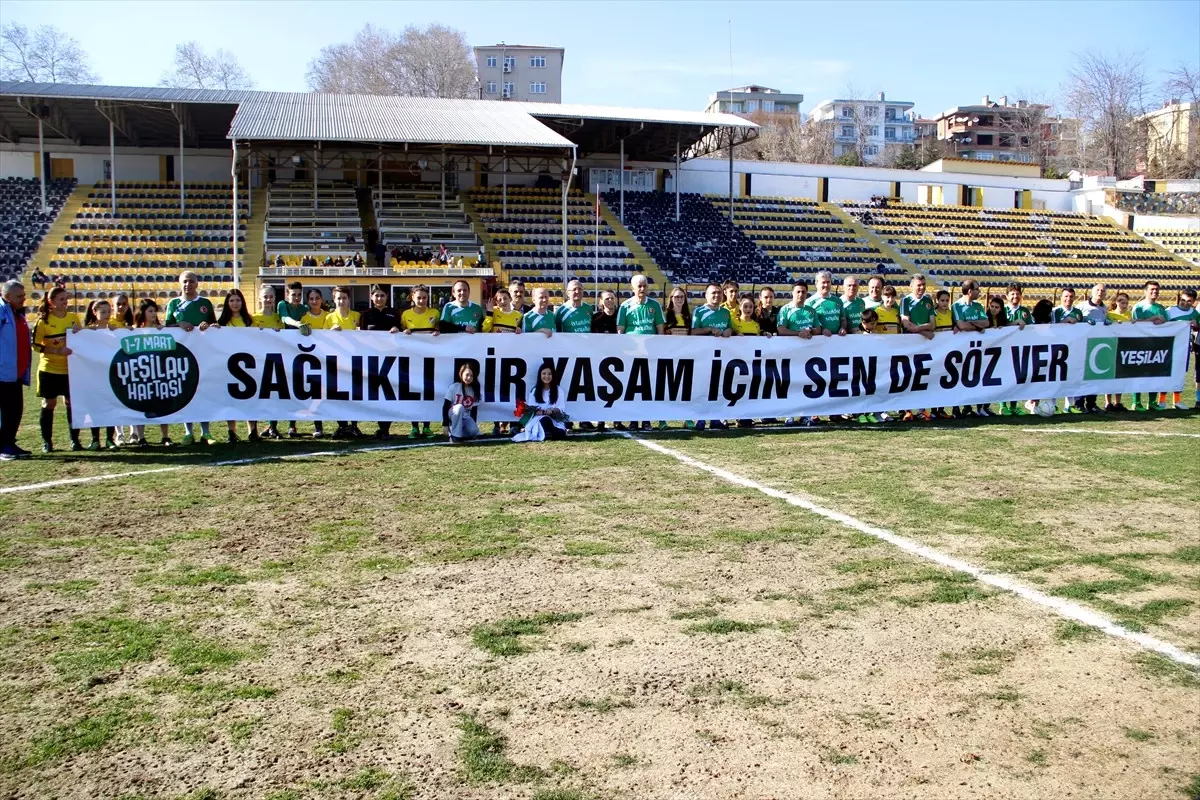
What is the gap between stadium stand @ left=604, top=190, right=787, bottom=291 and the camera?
35062mm

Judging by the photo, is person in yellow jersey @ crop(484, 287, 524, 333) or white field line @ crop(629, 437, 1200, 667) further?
person in yellow jersey @ crop(484, 287, 524, 333)

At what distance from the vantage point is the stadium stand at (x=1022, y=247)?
132ft

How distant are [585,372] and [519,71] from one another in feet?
261

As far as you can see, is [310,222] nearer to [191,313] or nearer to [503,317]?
[191,313]

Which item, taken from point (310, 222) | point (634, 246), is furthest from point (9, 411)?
point (634, 246)

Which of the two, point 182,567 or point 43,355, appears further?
point 43,355

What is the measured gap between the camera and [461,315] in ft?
37.2

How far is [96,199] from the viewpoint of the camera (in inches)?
1391

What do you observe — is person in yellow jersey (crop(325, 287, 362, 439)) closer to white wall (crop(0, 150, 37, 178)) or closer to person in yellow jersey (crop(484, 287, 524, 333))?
person in yellow jersey (crop(484, 287, 524, 333))

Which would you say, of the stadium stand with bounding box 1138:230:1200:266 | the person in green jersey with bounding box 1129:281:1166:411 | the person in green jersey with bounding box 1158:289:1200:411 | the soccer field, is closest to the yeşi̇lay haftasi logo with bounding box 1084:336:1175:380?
the person in green jersey with bounding box 1129:281:1166:411

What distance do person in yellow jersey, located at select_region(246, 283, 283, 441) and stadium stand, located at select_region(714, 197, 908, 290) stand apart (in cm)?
2551

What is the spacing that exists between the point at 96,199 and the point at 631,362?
103 feet

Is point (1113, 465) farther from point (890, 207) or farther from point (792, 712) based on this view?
point (890, 207)

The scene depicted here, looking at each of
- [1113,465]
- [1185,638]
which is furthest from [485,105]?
[1185,638]
